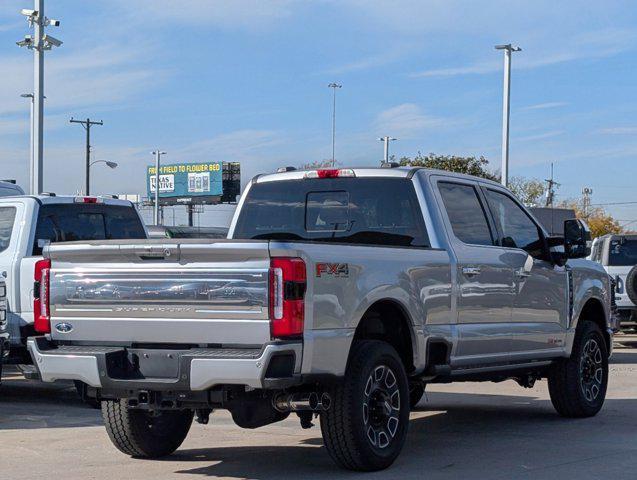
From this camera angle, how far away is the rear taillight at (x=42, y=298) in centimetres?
780

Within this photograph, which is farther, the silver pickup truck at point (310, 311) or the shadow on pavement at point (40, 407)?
the shadow on pavement at point (40, 407)

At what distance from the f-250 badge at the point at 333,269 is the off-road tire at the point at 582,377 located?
384 cm

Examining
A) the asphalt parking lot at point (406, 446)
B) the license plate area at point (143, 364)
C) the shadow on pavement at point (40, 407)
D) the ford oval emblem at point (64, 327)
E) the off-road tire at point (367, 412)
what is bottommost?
the shadow on pavement at point (40, 407)

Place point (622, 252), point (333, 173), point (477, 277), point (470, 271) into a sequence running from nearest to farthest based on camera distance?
1. point (470, 271)
2. point (477, 277)
3. point (333, 173)
4. point (622, 252)

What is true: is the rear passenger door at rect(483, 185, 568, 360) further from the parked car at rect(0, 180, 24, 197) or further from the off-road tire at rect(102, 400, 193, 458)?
the parked car at rect(0, 180, 24, 197)

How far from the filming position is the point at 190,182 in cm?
11456

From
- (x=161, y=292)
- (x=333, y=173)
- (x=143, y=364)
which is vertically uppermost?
A: (x=333, y=173)

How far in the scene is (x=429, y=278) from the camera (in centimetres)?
844

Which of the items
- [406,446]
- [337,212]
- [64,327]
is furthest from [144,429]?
[337,212]

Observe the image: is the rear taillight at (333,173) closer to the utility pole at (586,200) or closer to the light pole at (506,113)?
the light pole at (506,113)

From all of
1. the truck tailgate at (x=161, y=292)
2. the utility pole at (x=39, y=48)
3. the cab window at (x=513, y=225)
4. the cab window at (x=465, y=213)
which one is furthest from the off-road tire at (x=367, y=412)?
the utility pole at (x=39, y=48)

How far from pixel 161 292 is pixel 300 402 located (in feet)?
3.62

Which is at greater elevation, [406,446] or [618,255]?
[618,255]

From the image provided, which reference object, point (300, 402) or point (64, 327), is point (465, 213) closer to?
point (300, 402)
